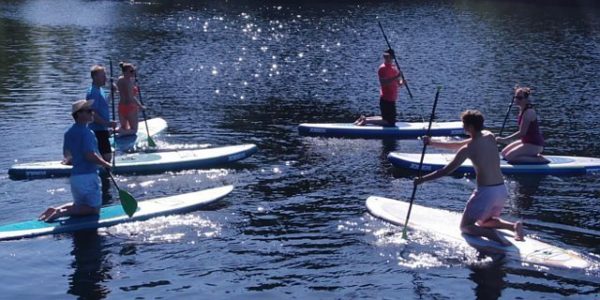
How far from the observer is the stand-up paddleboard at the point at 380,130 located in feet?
78.5

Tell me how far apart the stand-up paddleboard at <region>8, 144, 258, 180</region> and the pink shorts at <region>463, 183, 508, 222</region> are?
8.00 m

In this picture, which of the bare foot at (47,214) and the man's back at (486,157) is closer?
the man's back at (486,157)

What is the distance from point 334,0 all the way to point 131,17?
2464 centimetres

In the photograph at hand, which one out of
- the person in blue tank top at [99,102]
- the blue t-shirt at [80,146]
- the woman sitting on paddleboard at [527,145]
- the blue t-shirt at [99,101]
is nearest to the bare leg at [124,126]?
the person in blue tank top at [99,102]

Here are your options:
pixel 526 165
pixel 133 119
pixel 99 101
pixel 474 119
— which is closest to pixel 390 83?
pixel 526 165

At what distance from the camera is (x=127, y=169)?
1956 cm

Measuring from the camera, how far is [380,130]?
23.9 metres

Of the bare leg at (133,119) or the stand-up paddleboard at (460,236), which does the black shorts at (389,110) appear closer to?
the bare leg at (133,119)

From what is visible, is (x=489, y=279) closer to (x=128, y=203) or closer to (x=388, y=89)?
(x=128, y=203)

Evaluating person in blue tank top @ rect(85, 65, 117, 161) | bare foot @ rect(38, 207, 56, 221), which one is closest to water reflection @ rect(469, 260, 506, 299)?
bare foot @ rect(38, 207, 56, 221)

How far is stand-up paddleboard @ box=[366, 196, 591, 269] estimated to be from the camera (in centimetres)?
1341

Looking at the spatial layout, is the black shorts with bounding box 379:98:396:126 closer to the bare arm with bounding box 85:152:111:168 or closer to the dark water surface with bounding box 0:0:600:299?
the dark water surface with bounding box 0:0:600:299

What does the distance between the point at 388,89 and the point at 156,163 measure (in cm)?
780

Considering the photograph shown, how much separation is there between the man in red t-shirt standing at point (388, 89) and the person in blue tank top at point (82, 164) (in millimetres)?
11043
